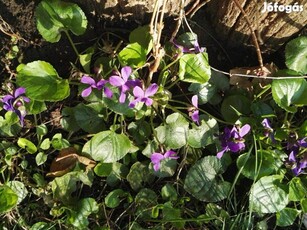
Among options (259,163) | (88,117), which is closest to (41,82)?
(88,117)

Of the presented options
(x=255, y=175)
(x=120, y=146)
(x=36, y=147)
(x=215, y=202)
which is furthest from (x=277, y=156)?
(x=36, y=147)

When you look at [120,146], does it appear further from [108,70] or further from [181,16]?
[181,16]

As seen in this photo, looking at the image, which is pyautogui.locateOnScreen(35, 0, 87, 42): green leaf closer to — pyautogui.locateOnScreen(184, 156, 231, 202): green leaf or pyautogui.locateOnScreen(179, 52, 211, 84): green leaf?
pyautogui.locateOnScreen(179, 52, 211, 84): green leaf

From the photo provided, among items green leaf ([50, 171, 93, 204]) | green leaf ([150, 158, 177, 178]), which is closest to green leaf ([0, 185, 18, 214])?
green leaf ([50, 171, 93, 204])

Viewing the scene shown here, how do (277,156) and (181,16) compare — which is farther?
(277,156)

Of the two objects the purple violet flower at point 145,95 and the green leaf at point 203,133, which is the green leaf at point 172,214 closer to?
the green leaf at point 203,133

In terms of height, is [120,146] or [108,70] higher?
[108,70]

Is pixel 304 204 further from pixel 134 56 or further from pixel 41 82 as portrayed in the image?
pixel 41 82
